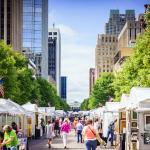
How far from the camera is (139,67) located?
61.7m

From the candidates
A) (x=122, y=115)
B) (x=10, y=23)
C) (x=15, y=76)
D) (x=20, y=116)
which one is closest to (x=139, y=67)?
(x=15, y=76)

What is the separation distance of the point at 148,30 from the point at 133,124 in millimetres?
19437

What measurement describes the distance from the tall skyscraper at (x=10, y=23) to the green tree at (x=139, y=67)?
91641 millimetres

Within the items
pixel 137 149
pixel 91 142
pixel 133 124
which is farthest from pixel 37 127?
pixel 91 142

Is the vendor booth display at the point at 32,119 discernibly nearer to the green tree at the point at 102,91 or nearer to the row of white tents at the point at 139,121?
the row of white tents at the point at 139,121

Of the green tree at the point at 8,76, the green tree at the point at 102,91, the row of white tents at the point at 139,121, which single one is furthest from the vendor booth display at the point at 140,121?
the green tree at the point at 102,91

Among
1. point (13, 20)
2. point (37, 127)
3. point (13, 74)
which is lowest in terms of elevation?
point (37, 127)

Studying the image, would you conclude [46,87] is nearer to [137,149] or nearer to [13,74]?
[13,74]

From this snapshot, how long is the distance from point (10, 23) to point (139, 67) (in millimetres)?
106590

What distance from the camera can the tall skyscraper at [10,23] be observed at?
538 feet

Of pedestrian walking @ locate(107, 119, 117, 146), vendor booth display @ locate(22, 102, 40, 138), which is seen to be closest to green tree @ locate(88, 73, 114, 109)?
vendor booth display @ locate(22, 102, 40, 138)

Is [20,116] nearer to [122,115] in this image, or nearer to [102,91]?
[122,115]

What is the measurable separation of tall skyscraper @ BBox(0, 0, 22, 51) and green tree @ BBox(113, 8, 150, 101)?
91.6 meters

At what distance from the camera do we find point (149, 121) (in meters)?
27.3
